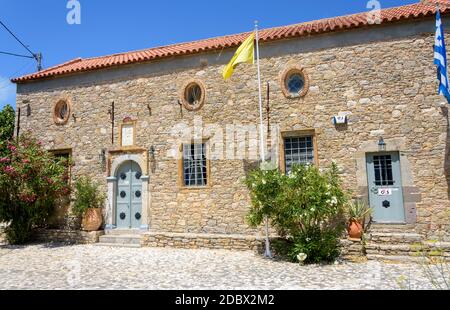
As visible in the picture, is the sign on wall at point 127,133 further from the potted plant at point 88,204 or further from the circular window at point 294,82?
the circular window at point 294,82

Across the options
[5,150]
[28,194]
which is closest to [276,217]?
[28,194]

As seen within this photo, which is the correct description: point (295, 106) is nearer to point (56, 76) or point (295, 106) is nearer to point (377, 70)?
point (377, 70)

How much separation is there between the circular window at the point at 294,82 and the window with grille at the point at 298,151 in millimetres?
1230

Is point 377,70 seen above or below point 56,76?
below

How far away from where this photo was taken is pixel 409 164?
7.95 m

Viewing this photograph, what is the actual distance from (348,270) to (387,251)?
1.45m

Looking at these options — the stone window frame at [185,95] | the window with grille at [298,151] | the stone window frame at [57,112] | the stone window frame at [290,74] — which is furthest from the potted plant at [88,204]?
the stone window frame at [290,74]

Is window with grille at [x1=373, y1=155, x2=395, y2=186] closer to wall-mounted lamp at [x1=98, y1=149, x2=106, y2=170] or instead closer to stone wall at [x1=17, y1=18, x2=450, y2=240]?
stone wall at [x1=17, y1=18, x2=450, y2=240]

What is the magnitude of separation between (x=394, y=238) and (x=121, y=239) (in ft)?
23.9

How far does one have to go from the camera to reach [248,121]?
9.33 m

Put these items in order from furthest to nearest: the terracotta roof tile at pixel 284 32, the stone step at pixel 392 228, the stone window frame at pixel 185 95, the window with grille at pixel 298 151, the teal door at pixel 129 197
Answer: the teal door at pixel 129 197, the stone window frame at pixel 185 95, the window with grille at pixel 298 151, the terracotta roof tile at pixel 284 32, the stone step at pixel 392 228

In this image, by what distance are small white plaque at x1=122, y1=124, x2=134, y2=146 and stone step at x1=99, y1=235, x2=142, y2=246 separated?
2.88 meters

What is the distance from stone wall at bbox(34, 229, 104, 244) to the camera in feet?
32.6

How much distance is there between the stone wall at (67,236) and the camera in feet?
32.6
